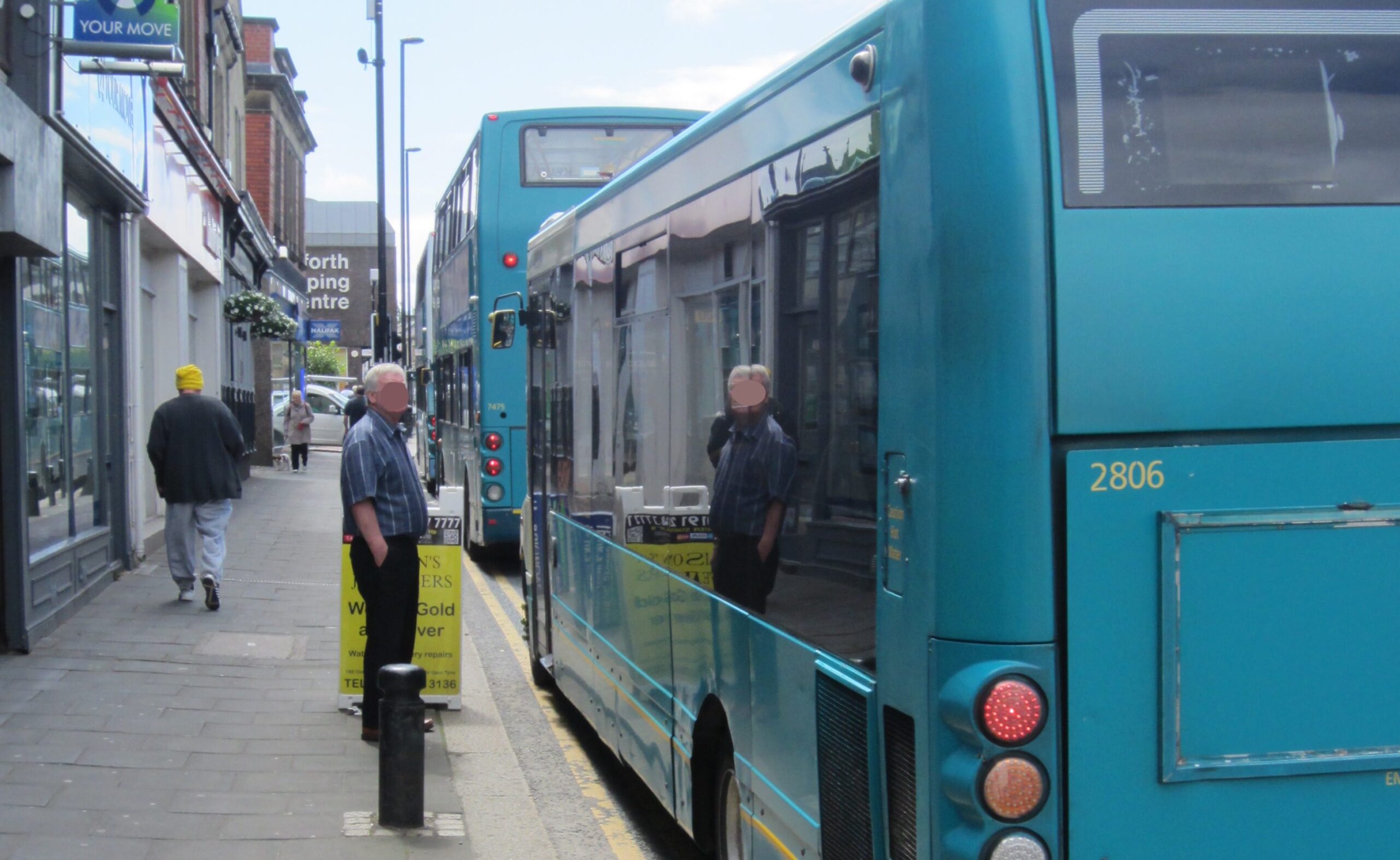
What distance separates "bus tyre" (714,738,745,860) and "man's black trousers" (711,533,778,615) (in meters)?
0.60

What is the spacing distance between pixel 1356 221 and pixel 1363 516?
2.16 feet

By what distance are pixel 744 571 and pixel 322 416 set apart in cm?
4224

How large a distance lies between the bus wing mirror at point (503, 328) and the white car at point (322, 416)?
30.5 meters

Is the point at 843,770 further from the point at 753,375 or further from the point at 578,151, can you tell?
the point at 578,151

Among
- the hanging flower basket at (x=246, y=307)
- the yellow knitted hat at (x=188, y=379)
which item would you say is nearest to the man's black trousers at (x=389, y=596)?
the yellow knitted hat at (x=188, y=379)

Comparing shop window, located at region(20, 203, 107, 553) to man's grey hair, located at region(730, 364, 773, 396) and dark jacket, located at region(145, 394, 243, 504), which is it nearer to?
dark jacket, located at region(145, 394, 243, 504)

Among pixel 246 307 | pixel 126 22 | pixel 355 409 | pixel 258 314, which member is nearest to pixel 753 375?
pixel 126 22

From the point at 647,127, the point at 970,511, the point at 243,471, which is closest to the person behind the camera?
the point at 970,511

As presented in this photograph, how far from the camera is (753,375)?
4336mm

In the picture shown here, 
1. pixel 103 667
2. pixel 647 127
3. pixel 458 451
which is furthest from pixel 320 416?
pixel 103 667

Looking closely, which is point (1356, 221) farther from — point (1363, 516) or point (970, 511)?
point (970, 511)

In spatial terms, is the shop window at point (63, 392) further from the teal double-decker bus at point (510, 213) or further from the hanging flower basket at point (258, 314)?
the hanging flower basket at point (258, 314)

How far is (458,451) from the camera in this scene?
757 inches

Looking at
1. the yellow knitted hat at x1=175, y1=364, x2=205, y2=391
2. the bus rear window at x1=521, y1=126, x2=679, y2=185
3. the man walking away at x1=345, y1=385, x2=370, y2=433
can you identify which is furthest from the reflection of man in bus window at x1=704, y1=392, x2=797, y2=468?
the man walking away at x1=345, y1=385, x2=370, y2=433
